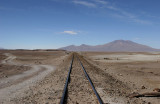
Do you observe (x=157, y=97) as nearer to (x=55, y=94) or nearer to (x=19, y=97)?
(x=55, y=94)

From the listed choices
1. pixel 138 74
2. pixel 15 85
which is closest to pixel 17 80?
pixel 15 85

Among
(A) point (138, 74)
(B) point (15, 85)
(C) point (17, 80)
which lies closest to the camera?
(B) point (15, 85)

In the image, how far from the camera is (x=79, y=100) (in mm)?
7020

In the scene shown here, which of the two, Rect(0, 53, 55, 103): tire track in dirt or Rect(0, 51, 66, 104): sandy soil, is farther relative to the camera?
Rect(0, 51, 66, 104): sandy soil

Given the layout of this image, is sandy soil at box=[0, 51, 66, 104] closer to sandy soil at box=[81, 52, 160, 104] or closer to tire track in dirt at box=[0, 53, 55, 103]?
tire track in dirt at box=[0, 53, 55, 103]

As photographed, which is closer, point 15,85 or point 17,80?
point 15,85

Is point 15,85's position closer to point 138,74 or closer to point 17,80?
point 17,80

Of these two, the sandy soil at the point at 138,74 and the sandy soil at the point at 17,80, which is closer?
the sandy soil at the point at 17,80

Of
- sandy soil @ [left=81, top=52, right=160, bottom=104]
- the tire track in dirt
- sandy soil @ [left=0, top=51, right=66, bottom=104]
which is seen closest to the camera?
the tire track in dirt

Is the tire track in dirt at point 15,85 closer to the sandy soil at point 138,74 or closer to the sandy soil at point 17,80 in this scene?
the sandy soil at point 17,80

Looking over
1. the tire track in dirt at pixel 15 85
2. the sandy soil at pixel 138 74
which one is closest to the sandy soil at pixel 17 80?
the tire track in dirt at pixel 15 85

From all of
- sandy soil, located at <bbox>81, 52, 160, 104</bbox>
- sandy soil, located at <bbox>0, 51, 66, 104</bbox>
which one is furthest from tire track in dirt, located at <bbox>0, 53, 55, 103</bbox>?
sandy soil, located at <bbox>81, 52, 160, 104</bbox>

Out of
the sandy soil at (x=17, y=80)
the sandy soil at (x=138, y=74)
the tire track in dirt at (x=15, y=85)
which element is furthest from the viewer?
the sandy soil at (x=138, y=74)

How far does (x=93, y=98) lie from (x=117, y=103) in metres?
1.01
